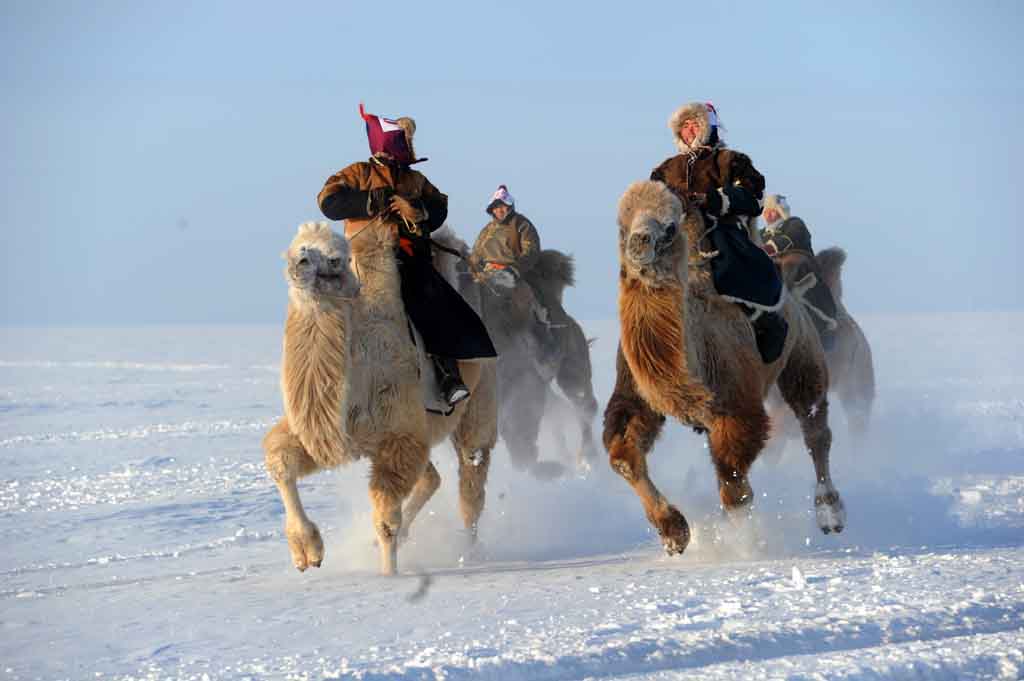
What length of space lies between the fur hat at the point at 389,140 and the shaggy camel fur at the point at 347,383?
551mm

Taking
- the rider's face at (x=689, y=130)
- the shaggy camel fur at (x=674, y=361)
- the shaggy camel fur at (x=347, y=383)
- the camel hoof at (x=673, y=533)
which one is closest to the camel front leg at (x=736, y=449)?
the shaggy camel fur at (x=674, y=361)

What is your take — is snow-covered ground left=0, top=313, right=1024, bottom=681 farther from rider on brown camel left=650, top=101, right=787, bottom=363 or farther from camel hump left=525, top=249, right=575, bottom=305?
camel hump left=525, top=249, right=575, bottom=305

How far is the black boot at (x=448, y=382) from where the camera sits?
777cm

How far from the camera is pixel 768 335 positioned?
8.07m

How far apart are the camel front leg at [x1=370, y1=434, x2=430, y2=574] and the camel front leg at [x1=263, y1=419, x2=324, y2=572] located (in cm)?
35

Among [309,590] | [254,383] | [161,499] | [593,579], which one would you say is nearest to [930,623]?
[593,579]

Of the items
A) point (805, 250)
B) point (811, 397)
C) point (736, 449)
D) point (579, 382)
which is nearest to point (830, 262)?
point (805, 250)

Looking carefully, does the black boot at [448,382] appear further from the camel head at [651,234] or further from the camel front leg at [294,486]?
the camel head at [651,234]

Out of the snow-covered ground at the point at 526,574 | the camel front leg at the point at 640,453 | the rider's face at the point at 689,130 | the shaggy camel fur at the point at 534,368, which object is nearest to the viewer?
the snow-covered ground at the point at 526,574

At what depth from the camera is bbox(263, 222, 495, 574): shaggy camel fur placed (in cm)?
689

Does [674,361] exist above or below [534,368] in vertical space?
below

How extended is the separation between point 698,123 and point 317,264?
2643 mm

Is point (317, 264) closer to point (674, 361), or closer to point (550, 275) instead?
point (674, 361)

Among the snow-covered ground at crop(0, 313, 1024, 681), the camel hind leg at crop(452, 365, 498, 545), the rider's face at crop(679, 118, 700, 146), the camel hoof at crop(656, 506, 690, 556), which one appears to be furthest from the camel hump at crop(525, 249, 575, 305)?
the camel hoof at crop(656, 506, 690, 556)
